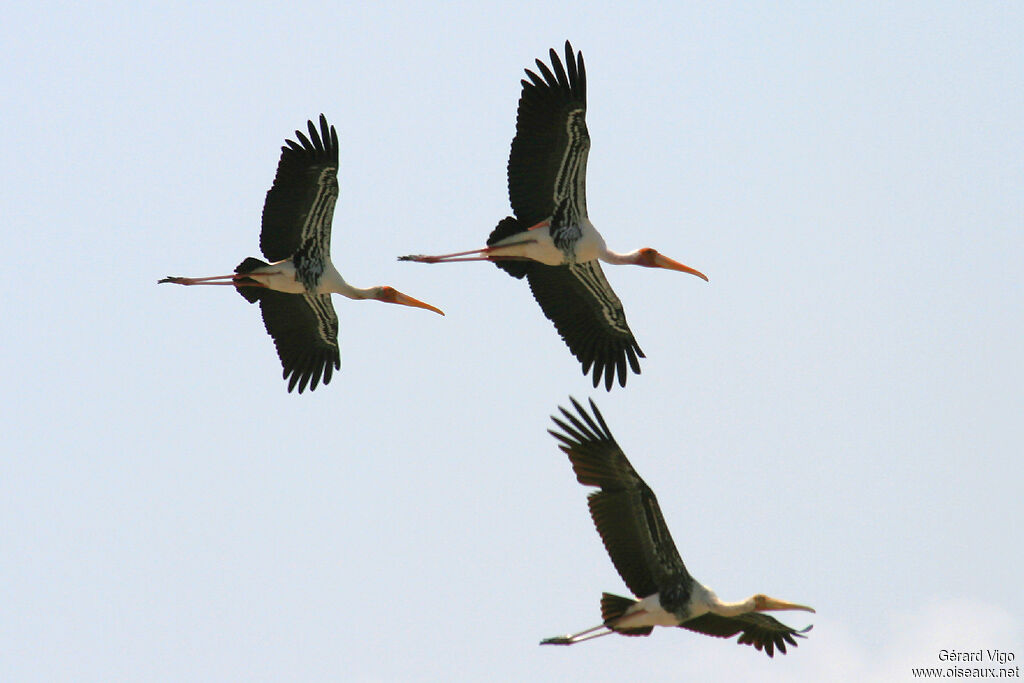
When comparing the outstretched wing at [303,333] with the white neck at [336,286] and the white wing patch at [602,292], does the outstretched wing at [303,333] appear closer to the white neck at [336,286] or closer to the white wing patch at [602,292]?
the white neck at [336,286]

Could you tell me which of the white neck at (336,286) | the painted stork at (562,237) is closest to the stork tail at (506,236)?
the painted stork at (562,237)

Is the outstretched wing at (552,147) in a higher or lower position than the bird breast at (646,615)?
higher

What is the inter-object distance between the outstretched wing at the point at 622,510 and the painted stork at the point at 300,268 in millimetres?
5150

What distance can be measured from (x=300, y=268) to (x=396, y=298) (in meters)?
2.17

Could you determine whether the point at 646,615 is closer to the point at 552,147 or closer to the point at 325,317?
the point at 552,147

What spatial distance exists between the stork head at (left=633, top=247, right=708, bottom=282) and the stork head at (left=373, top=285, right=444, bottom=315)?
328cm

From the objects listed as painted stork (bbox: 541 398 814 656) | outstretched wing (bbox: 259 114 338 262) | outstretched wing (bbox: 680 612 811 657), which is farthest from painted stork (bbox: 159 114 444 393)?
outstretched wing (bbox: 680 612 811 657)

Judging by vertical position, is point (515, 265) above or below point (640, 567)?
above

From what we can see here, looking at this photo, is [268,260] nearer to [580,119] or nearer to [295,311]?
[295,311]

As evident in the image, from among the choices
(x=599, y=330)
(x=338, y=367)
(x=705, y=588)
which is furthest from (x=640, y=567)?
(x=338, y=367)

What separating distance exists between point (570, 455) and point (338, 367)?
5.77 metres

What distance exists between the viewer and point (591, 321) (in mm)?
26125

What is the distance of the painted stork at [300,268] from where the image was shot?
84.8ft

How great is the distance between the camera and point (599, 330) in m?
26.1
